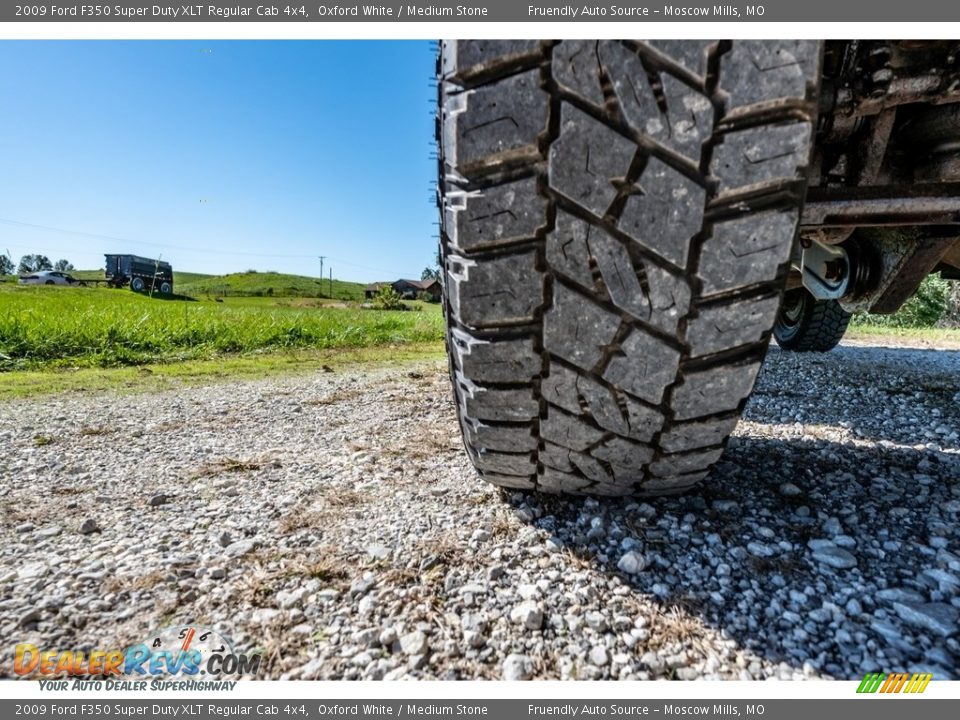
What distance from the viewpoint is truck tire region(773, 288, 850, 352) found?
3.86 m

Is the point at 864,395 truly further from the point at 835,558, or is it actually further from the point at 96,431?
the point at 96,431

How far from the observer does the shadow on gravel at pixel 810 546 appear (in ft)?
2.88

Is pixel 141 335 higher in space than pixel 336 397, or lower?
higher

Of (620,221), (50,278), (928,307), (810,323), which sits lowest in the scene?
(810,323)

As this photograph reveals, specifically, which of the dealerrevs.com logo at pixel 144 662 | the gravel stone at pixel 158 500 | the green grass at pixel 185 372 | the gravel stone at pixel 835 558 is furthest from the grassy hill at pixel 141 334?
the gravel stone at pixel 835 558

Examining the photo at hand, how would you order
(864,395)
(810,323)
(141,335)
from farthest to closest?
1. (141,335)
2. (810,323)
3. (864,395)

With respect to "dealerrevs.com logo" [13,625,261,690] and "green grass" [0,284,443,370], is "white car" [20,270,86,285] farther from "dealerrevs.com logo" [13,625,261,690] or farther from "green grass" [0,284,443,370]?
"dealerrevs.com logo" [13,625,261,690]

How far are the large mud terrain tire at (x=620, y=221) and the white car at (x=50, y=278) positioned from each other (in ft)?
114

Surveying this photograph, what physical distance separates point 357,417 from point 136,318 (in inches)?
172

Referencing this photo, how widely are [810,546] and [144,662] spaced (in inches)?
53.2

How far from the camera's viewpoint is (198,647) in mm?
905

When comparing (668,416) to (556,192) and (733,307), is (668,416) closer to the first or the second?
(733,307)

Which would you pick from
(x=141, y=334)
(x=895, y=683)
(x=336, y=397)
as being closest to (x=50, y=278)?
(x=141, y=334)

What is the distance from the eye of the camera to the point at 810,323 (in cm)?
392
